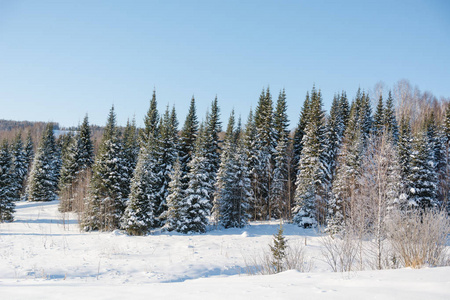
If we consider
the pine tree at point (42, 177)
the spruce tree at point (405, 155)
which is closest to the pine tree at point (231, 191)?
the spruce tree at point (405, 155)

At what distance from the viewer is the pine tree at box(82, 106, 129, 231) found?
29312mm

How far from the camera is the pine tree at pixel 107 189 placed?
29312 mm

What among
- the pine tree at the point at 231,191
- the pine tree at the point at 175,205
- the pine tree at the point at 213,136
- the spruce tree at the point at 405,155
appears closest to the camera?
the pine tree at the point at 175,205

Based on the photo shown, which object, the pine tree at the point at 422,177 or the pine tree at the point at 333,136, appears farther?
the pine tree at the point at 333,136

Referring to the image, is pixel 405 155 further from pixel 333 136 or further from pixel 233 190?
pixel 233 190

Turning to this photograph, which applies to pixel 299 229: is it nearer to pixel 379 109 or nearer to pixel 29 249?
pixel 29 249

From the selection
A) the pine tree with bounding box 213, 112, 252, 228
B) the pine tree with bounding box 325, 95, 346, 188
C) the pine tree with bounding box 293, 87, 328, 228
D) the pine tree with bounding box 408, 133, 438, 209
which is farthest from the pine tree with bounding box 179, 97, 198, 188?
the pine tree with bounding box 408, 133, 438, 209

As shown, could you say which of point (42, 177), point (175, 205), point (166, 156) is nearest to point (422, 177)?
point (175, 205)

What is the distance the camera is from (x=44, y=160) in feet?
158

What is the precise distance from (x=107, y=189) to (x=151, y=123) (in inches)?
510

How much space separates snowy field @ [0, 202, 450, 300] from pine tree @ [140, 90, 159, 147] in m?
14.5

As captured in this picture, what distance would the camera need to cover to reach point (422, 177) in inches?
1257

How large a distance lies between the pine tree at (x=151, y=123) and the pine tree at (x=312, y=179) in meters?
21.1

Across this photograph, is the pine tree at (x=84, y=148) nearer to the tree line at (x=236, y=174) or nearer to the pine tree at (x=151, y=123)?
the tree line at (x=236, y=174)
